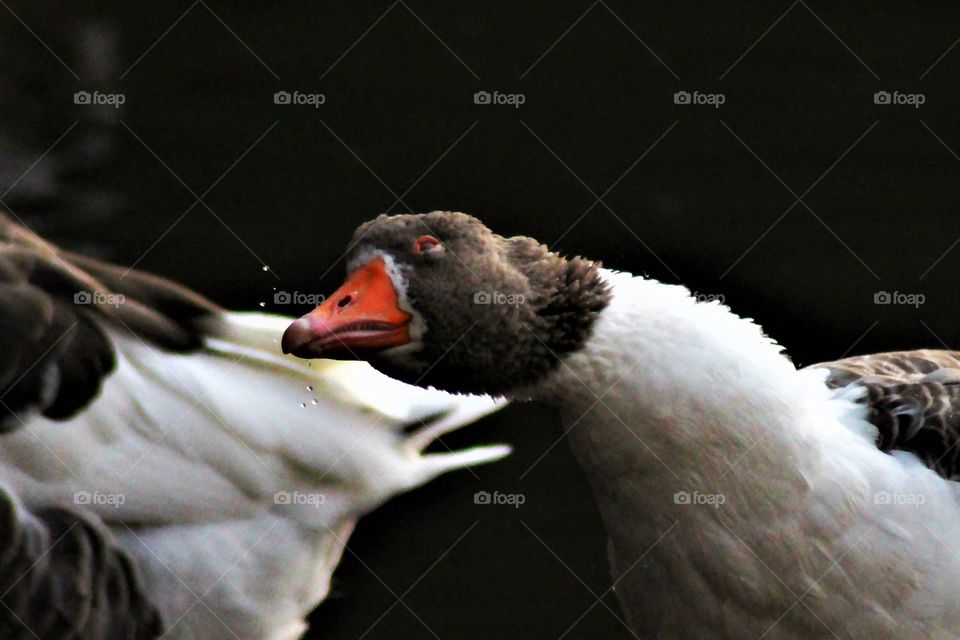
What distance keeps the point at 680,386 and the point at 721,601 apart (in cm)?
31

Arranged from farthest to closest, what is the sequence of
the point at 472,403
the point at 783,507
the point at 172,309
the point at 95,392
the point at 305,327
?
the point at 472,403
the point at 172,309
the point at 95,392
the point at 783,507
the point at 305,327

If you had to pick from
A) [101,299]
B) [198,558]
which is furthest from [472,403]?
[101,299]

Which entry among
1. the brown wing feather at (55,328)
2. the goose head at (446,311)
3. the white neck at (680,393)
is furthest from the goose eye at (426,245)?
the brown wing feather at (55,328)

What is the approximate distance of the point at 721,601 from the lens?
4.55 ft

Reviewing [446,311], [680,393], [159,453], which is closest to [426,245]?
[446,311]

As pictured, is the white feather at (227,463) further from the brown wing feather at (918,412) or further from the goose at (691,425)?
the brown wing feather at (918,412)

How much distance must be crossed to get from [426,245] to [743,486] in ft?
1.64

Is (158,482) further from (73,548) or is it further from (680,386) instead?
(680,386)

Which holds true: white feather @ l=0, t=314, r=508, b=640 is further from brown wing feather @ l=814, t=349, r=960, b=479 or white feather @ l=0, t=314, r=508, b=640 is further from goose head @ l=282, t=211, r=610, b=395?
brown wing feather @ l=814, t=349, r=960, b=479

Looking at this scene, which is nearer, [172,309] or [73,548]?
[73,548]

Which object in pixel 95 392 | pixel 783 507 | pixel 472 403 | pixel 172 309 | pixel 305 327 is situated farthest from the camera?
pixel 472 403

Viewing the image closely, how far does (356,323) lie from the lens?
1.24 metres

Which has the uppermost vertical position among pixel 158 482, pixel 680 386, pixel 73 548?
pixel 680 386

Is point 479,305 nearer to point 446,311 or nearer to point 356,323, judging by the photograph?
point 446,311
